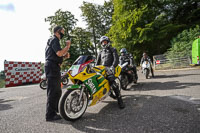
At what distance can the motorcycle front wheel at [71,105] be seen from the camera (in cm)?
210

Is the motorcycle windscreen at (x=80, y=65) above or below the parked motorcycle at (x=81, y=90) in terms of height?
above

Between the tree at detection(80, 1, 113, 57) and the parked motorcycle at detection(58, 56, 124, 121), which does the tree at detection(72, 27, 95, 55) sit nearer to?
the tree at detection(80, 1, 113, 57)

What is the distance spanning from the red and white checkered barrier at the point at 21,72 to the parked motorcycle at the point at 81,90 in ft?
34.9

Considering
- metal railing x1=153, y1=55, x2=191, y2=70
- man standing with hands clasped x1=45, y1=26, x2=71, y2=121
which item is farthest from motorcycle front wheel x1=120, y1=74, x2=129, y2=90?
metal railing x1=153, y1=55, x2=191, y2=70

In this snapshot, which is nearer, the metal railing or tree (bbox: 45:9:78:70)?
the metal railing

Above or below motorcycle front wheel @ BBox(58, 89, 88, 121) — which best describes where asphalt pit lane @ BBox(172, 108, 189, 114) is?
below

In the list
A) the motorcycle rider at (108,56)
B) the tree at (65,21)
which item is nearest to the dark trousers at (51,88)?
the motorcycle rider at (108,56)

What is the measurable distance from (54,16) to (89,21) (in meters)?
9.31

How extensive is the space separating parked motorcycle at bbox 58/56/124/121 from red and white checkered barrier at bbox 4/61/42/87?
10629mm

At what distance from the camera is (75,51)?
29.4m

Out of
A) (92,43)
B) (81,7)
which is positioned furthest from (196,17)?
(81,7)

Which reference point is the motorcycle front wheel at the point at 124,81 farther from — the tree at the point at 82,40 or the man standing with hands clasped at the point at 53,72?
the tree at the point at 82,40

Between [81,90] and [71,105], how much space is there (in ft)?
1.16

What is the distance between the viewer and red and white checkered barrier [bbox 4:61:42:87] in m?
9.98
